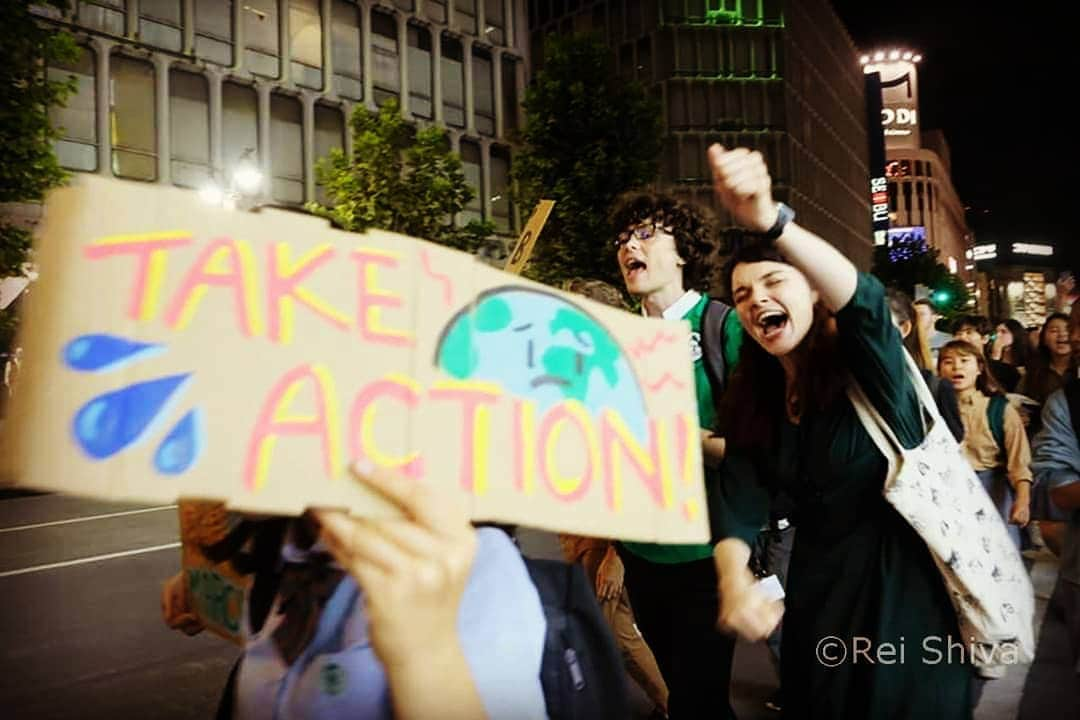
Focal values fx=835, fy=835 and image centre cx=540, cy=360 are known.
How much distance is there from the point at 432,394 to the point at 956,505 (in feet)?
4.31

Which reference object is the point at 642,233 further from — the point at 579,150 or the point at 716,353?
the point at 579,150

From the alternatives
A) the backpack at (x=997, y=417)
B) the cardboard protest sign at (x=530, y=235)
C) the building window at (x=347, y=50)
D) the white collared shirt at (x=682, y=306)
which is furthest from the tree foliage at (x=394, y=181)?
the cardboard protest sign at (x=530, y=235)

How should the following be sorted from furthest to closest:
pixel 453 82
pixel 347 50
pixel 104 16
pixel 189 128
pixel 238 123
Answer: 1. pixel 453 82
2. pixel 347 50
3. pixel 238 123
4. pixel 189 128
5. pixel 104 16

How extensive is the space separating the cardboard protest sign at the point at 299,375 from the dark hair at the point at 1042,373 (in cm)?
556

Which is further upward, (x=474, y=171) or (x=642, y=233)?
(x=474, y=171)

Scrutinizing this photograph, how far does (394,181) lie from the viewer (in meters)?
19.6

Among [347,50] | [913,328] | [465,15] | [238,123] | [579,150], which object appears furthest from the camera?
[465,15]

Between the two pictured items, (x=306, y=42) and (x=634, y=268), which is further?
(x=306, y=42)

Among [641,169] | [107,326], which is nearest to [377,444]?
[107,326]

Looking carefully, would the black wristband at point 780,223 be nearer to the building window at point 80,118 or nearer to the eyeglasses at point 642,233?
the eyeglasses at point 642,233

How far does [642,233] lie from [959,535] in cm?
142

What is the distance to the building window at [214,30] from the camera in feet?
74.3

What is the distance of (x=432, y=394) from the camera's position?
1.10 metres

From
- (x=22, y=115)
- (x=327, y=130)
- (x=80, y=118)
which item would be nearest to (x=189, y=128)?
(x=80, y=118)
